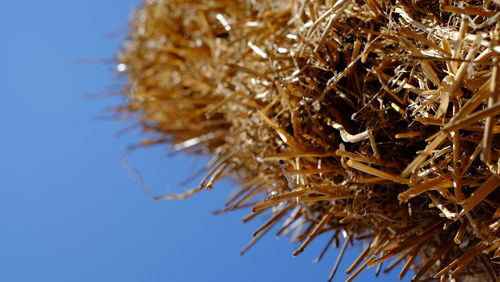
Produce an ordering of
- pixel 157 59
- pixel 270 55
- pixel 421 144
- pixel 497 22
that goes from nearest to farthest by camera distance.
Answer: pixel 497 22 < pixel 421 144 < pixel 270 55 < pixel 157 59

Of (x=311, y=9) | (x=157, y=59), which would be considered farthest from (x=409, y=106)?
(x=157, y=59)

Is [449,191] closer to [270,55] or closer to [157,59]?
[270,55]

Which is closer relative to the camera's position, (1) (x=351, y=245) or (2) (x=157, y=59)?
(1) (x=351, y=245)

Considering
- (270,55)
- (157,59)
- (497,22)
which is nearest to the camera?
(497,22)

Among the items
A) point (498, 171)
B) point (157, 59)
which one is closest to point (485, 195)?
point (498, 171)

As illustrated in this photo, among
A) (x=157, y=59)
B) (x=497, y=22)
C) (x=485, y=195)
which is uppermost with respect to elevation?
(x=157, y=59)

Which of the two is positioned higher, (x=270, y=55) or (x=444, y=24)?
(x=270, y=55)

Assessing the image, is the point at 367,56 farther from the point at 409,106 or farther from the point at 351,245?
the point at 351,245
